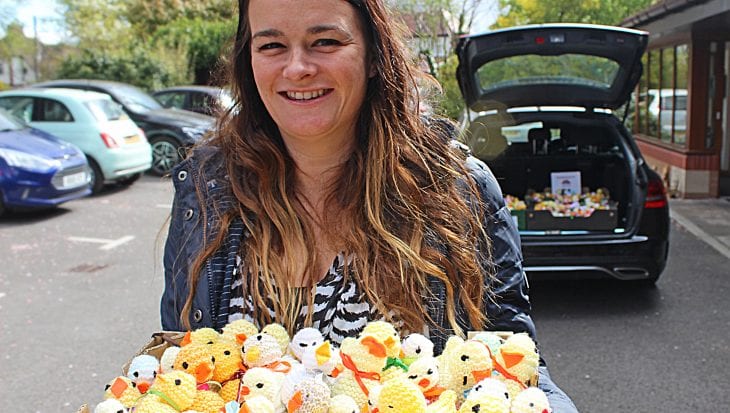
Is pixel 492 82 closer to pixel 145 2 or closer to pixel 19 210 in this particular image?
pixel 19 210

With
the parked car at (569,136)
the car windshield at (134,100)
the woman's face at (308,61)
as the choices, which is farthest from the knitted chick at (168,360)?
the car windshield at (134,100)

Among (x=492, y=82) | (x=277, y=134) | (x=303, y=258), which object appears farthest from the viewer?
(x=492, y=82)

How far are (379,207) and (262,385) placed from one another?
597mm

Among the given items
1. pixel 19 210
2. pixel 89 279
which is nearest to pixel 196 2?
pixel 19 210

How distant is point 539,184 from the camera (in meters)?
6.67

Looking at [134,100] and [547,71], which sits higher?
[547,71]

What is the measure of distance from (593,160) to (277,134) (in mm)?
5132

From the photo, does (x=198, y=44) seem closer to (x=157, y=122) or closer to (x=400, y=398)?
(x=157, y=122)

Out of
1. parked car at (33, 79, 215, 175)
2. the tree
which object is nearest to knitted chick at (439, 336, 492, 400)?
parked car at (33, 79, 215, 175)

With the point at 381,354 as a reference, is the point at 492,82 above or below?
above

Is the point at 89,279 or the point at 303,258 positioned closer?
the point at 303,258

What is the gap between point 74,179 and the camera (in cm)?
940

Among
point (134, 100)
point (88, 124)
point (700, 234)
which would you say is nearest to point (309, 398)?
point (700, 234)

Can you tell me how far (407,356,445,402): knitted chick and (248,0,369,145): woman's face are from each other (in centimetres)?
62
